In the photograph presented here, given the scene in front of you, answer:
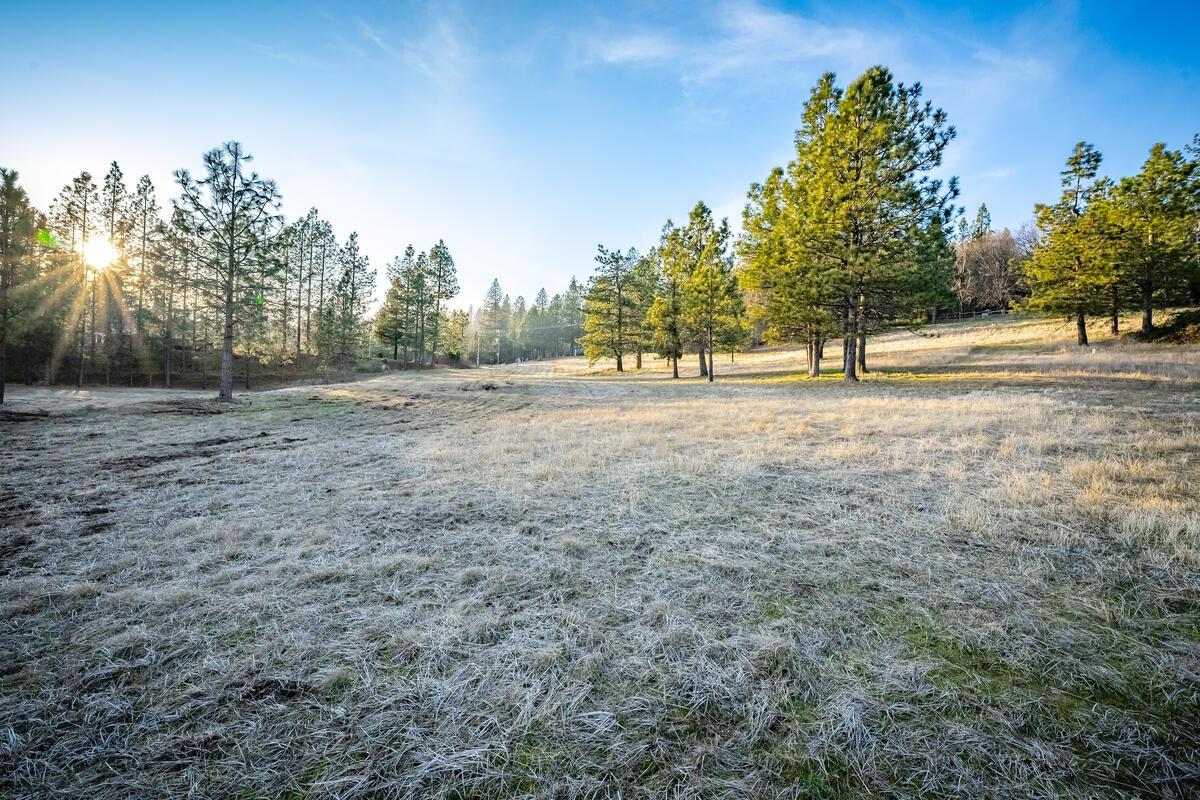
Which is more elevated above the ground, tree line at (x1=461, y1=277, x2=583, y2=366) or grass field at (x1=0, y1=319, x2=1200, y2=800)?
tree line at (x1=461, y1=277, x2=583, y2=366)

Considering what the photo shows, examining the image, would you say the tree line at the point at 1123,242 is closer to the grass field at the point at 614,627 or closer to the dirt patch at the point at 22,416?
the grass field at the point at 614,627

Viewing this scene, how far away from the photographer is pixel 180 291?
1359 inches

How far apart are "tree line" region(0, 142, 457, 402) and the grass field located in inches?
591

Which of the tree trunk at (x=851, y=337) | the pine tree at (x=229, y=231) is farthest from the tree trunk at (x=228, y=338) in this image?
the tree trunk at (x=851, y=337)

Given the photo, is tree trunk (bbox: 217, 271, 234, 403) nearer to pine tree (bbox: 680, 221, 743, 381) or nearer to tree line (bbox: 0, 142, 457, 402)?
tree line (bbox: 0, 142, 457, 402)

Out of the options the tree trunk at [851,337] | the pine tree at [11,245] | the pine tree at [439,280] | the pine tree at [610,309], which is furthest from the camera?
the pine tree at [439,280]

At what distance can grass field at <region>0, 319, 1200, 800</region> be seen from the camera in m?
2.04

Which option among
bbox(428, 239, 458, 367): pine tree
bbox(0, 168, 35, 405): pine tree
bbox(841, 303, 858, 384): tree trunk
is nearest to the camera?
bbox(0, 168, 35, 405): pine tree

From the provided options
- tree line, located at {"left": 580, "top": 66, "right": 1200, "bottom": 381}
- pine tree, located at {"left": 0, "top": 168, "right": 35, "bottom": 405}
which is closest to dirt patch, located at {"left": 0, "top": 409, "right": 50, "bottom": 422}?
pine tree, located at {"left": 0, "top": 168, "right": 35, "bottom": 405}

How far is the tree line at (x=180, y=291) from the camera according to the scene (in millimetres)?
18000

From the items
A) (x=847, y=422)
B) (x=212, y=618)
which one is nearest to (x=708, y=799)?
(x=212, y=618)

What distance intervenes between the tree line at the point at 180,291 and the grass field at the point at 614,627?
15022 mm

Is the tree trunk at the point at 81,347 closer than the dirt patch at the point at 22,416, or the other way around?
the dirt patch at the point at 22,416

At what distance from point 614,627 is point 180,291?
4749cm
